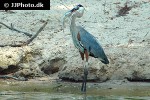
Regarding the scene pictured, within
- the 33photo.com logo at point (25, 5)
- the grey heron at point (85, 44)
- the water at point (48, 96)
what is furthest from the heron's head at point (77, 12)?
the 33photo.com logo at point (25, 5)

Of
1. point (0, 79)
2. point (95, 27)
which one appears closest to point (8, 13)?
point (95, 27)

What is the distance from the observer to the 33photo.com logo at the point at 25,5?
12.0 meters

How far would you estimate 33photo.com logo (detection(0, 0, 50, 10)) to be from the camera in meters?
12.0

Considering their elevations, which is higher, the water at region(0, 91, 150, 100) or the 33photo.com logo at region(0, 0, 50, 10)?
the 33photo.com logo at region(0, 0, 50, 10)

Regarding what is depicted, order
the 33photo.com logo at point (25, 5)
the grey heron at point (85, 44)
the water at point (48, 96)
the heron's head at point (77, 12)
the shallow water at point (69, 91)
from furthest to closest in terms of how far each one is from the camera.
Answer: the 33photo.com logo at point (25, 5), the heron's head at point (77, 12), the grey heron at point (85, 44), the shallow water at point (69, 91), the water at point (48, 96)

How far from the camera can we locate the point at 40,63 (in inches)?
392

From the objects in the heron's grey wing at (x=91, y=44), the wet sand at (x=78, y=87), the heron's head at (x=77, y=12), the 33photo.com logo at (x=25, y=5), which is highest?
the 33photo.com logo at (x=25, y=5)

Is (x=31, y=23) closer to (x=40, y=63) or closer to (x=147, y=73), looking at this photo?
(x=40, y=63)

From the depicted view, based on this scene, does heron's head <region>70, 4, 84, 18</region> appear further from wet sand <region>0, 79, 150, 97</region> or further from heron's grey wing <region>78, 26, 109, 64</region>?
wet sand <region>0, 79, 150, 97</region>

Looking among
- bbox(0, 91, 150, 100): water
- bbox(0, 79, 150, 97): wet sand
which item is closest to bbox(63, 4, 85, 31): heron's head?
bbox(0, 79, 150, 97): wet sand

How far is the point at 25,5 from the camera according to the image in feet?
39.8

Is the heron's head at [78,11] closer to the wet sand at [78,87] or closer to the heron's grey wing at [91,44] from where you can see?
the heron's grey wing at [91,44]

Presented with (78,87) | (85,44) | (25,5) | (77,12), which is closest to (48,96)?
(78,87)

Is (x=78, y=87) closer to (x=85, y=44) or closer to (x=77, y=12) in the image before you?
(x=85, y=44)
